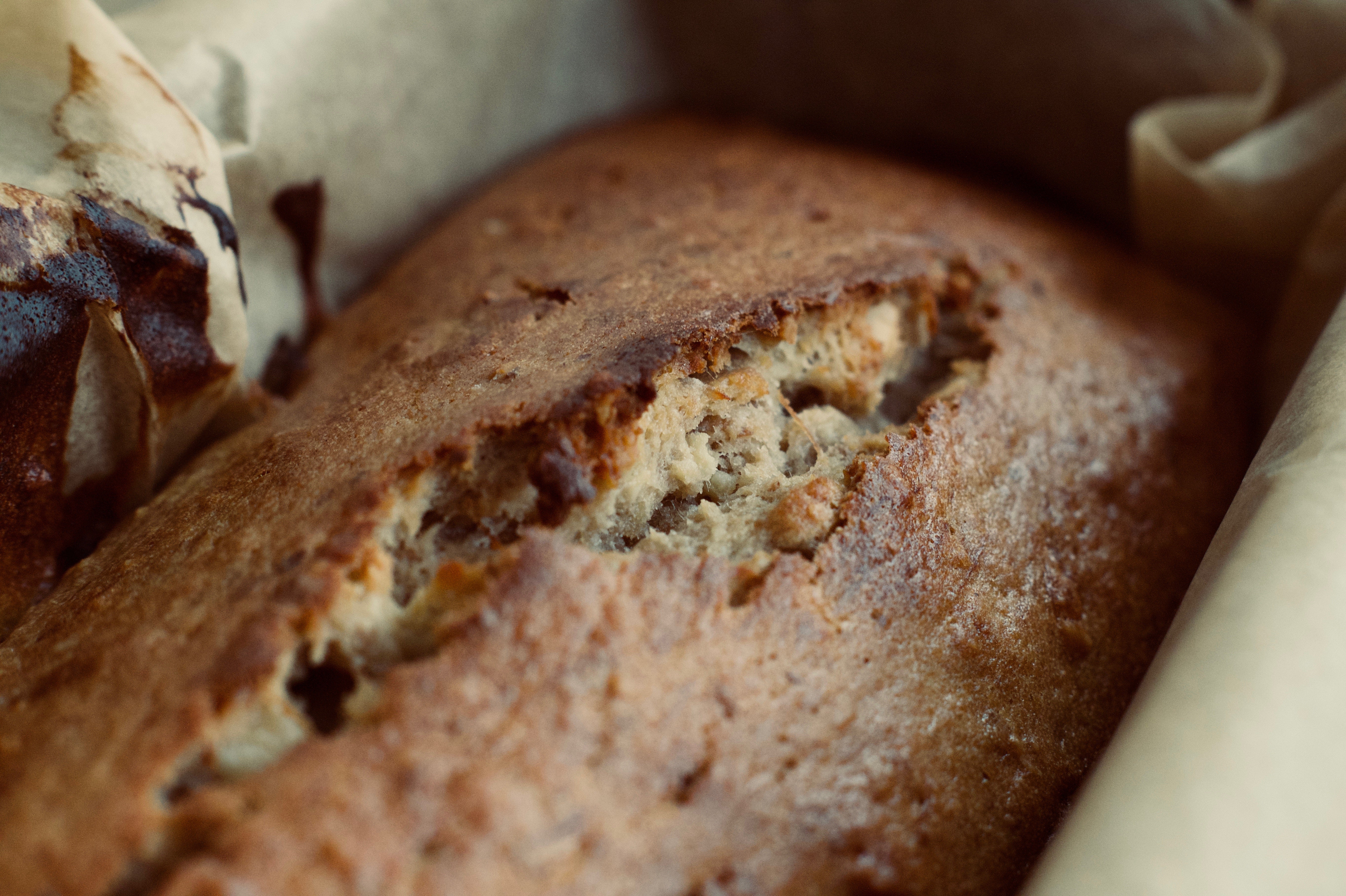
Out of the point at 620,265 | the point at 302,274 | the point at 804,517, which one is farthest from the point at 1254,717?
the point at 302,274

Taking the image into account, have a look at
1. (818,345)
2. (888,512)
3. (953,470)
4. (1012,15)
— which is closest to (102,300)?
(818,345)

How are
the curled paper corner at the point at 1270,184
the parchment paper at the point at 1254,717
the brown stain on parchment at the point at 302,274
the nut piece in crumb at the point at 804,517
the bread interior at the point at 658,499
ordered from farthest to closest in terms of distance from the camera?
the curled paper corner at the point at 1270,184 → the brown stain on parchment at the point at 302,274 → the nut piece in crumb at the point at 804,517 → the bread interior at the point at 658,499 → the parchment paper at the point at 1254,717

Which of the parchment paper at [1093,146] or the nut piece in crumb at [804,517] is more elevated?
the parchment paper at [1093,146]

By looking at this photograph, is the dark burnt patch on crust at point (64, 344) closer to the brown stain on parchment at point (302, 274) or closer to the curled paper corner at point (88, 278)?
the curled paper corner at point (88, 278)

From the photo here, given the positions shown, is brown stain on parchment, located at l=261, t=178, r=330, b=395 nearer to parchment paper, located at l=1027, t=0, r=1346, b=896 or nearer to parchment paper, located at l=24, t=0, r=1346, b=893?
parchment paper, located at l=24, t=0, r=1346, b=893

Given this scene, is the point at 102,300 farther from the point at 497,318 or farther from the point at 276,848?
the point at 276,848

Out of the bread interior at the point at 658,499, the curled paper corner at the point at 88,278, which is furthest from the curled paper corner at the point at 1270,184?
the curled paper corner at the point at 88,278

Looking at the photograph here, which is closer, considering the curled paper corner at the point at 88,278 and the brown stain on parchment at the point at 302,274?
the curled paper corner at the point at 88,278

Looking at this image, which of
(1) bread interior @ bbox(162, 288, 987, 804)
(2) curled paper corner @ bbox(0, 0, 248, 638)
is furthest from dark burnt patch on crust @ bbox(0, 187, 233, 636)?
(1) bread interior @ bbox(162, 288, 987, 804)
